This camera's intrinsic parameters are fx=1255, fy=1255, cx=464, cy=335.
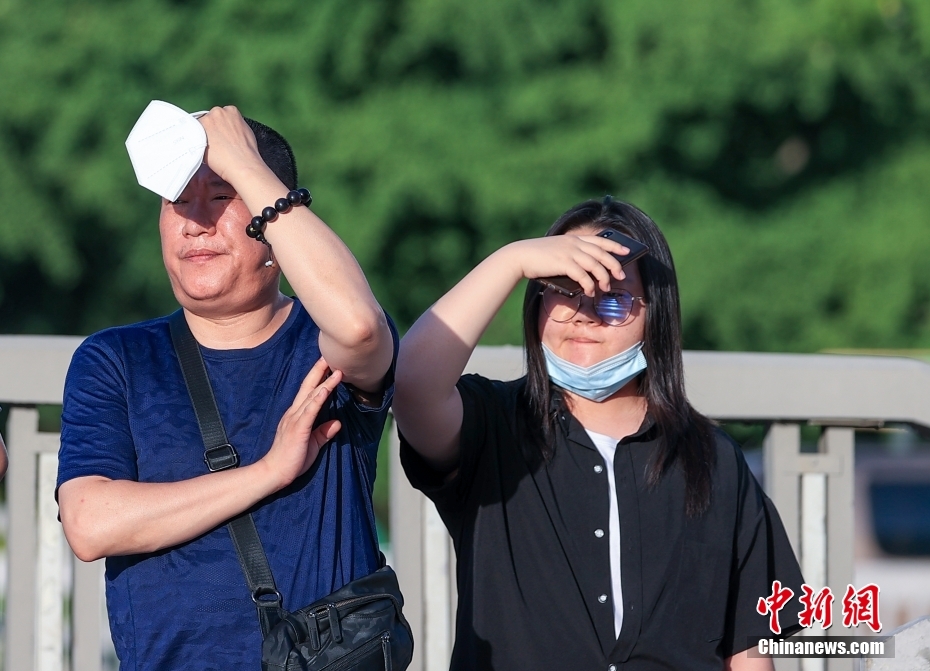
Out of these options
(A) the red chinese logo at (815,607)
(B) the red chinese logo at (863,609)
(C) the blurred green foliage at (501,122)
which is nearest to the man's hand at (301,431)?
(A) the red chinese logo at (815,607)

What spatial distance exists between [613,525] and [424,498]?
0.92 metres

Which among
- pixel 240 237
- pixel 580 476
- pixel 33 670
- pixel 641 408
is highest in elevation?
pixel 240 237

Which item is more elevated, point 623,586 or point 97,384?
point 97,384

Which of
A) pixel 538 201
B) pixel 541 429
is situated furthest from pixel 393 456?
pixel 538 201

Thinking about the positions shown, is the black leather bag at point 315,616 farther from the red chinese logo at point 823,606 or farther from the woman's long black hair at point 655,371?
the red chinese logo at point 823,606

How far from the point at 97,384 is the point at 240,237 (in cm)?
39

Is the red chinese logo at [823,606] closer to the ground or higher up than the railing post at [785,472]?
closer to the ground

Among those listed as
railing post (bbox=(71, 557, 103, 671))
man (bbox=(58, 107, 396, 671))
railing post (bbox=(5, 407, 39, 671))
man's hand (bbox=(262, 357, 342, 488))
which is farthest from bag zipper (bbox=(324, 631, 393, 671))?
railing post (bbox=(5, 407, 39, 671))

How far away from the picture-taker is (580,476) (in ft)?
8.75

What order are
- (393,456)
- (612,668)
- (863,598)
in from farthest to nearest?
(393,456)
(863,598)
(612,668)

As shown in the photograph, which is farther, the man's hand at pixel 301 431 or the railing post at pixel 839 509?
the railing post at pixel 839 509

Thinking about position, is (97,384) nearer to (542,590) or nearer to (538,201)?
(542,590)

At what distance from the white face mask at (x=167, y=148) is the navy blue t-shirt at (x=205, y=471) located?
→ 0.34 meters

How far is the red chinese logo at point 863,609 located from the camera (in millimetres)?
3092
